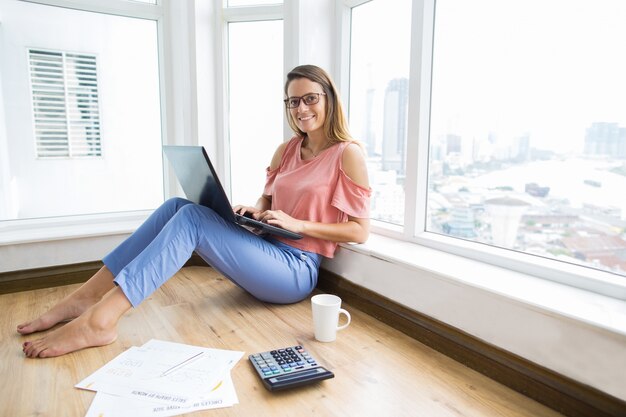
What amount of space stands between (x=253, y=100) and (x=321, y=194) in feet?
3.23

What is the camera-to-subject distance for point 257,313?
1.77 metres

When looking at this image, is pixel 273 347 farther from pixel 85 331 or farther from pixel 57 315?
pixel 57 315

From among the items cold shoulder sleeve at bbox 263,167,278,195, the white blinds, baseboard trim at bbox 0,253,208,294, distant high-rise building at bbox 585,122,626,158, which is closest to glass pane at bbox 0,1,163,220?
the white blinds

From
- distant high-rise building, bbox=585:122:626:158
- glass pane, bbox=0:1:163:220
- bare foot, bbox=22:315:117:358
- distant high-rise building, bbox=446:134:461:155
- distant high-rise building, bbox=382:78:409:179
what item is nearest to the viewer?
distant high-rise building, bbox=585:122:626:158

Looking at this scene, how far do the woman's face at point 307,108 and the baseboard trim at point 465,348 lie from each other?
68 centimetres

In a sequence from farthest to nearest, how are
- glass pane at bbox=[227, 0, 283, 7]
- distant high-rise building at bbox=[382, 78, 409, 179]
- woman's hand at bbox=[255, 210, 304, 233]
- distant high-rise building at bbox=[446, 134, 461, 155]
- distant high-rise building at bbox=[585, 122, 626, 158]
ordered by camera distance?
glass pane at bbox=[227, 0, 283, 7]
distant high-rise building at bbox=[382, 78, 409, 179]
distant high-rise building at bbox=[446, 134, 461, 155]
woman's hand at bbox=[255, 210, 304, 233]
distant high-rise building at bbox=[585, 122, 626, 158]

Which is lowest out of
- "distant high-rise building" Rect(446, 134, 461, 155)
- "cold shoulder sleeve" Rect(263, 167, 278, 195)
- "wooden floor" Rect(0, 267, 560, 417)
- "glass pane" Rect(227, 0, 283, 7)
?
"wooden floor" Rect(0, 267, 560, 417)

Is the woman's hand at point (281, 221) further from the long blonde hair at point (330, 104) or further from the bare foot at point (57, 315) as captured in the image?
the bare foot at point (57, 315)

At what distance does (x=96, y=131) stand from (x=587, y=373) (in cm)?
245

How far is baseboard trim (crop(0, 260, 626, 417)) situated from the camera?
1.08 meters

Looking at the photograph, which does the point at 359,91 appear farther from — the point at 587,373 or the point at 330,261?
the point at 587,373

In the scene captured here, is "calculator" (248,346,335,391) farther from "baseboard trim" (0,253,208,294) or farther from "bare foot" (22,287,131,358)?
"baseboard trim" (0,253,208,294)

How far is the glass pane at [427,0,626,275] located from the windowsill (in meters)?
0.12

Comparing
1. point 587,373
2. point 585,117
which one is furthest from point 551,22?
point 587,373
